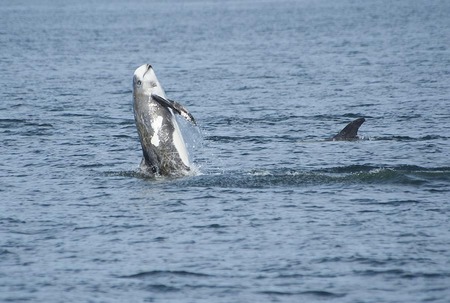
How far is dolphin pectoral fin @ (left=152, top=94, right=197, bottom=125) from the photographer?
83.3ft

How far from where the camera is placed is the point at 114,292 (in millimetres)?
18406

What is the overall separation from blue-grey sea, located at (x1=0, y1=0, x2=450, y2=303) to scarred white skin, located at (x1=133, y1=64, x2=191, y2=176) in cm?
56

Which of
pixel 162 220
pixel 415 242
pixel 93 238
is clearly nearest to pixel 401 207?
pixel 415 242

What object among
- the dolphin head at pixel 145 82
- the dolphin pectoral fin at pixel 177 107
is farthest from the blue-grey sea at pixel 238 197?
the dolphin head at pixel 145 82

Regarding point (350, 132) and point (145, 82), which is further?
point (350, 132)

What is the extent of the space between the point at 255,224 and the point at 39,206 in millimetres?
5186

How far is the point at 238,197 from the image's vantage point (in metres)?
24.5

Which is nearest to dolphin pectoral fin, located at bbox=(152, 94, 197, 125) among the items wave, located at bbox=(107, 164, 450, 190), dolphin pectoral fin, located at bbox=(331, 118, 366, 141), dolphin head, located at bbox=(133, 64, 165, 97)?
dolphin head, located at bbox=(133, 64, 165, 97)

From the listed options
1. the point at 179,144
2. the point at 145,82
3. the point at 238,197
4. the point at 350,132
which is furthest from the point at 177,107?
the point at 350,132

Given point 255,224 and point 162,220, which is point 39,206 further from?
point 255,224

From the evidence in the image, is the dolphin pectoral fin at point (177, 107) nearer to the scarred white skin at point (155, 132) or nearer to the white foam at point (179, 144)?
the scarred white skin at point (155, 132)

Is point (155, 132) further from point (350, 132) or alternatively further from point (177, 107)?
point (350, 132)

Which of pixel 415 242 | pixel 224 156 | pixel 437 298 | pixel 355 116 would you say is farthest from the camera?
pixel 355 116

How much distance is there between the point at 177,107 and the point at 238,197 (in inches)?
109
